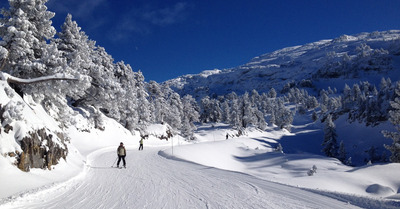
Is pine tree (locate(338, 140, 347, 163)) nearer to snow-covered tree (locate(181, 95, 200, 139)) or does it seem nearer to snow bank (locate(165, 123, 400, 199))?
snow bank (locate(165, 123, 400, 199))

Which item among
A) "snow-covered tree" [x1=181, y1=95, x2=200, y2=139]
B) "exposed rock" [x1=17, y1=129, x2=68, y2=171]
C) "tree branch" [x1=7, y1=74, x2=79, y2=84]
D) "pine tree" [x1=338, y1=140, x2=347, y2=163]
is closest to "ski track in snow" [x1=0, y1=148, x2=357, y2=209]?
"exposed rock" [x1=17, y1=129, x2=68, y2=171]

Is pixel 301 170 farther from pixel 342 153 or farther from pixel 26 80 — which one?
pixel 342 153

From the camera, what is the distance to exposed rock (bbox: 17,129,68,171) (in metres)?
9.75

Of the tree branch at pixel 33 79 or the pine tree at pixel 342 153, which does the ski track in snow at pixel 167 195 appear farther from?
the pine tree at pixel 342 153

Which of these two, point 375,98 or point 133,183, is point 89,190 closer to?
point 133,183

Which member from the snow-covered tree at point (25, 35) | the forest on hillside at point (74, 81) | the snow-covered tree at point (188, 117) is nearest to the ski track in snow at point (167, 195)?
the forest on hillside at point (74, 81)

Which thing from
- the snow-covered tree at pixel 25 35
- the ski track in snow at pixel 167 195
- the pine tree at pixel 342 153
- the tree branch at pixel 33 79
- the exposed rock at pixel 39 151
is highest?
the snow-covered tree at pixel 25 35

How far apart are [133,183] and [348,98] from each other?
475 ft

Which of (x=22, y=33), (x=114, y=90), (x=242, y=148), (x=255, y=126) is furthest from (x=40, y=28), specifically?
(x=255, y=126)

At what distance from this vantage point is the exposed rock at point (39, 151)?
9.75 meters

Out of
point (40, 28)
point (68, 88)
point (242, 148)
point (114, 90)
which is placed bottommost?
point (242, 148)

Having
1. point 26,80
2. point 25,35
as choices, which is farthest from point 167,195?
point 25,35

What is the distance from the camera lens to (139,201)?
26.7 feet

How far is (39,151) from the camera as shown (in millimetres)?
10727
